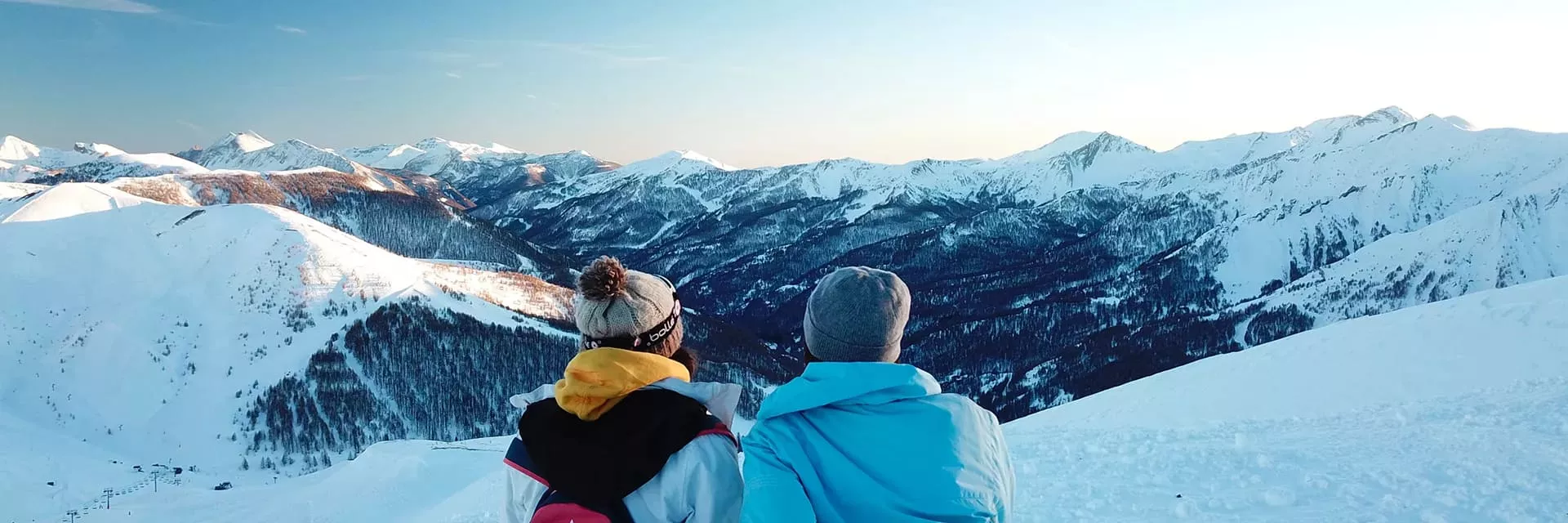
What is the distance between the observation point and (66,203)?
336ft

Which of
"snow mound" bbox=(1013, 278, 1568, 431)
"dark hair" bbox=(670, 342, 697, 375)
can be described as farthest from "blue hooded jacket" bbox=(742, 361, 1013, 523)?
"snow mound" bbox=(1013, 278, 1568, 431)

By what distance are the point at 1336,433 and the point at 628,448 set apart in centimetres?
1244

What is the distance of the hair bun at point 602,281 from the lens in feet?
10.8

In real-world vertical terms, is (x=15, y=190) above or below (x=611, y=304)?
below

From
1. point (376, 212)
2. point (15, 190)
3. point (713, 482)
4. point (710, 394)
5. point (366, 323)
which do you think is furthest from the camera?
point (376, 212)

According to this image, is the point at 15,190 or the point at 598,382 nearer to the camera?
the point at 598,382

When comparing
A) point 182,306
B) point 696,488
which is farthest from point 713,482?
point 182,306

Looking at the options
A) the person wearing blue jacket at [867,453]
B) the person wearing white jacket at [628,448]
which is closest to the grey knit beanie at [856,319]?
the person wearing blue jacket at [867,453]

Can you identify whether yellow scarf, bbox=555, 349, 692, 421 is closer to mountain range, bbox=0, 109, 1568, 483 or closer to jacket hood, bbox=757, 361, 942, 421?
jacket hood, bbox=757, 361, 942, 421

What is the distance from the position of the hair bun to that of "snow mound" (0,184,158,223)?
131786 mm

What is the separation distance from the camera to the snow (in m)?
7.99

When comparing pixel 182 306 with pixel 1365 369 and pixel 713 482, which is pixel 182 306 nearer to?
pixel 713 482

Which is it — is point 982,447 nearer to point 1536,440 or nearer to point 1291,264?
point 1536,440

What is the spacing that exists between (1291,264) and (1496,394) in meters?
228
